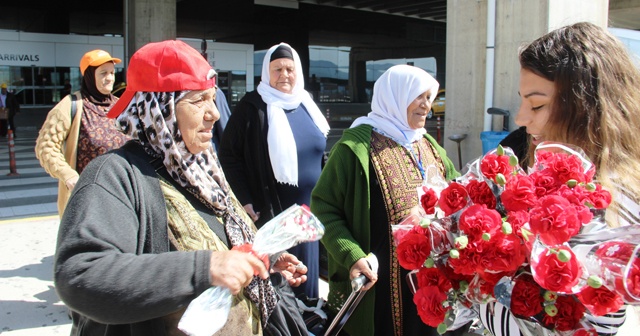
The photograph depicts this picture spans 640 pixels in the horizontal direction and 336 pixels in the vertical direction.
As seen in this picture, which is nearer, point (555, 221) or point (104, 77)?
point (555, 221)

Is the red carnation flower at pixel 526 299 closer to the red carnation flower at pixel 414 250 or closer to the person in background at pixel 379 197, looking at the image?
the red carnation flower at pixel 414 250

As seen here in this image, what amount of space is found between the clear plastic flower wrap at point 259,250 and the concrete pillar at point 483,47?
20.9ft

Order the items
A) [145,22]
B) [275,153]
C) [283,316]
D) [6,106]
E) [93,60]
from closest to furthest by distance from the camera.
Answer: [283,316] < [275,153] < [93,60] < [145,22] < [6,106]

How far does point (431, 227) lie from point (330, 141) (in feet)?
49.8

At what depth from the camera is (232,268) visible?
4.76 feet

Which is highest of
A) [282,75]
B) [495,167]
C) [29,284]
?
[282,75]

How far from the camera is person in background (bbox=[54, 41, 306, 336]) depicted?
4.54 feet

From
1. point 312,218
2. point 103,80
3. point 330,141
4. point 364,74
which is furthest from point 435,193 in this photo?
point 364,74

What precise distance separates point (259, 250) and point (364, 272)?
3.20ft

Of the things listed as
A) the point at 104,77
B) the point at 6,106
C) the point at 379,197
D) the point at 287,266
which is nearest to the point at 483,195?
the point at 287,266

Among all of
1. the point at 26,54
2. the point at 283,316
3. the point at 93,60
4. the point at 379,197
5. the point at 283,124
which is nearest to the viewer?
the point at 283,316

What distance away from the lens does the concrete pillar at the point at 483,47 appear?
723 cm

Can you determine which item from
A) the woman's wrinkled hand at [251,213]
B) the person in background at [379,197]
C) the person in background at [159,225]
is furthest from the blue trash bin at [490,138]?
the person in background at [159,225]

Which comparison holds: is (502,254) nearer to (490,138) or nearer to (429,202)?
(429,202)
